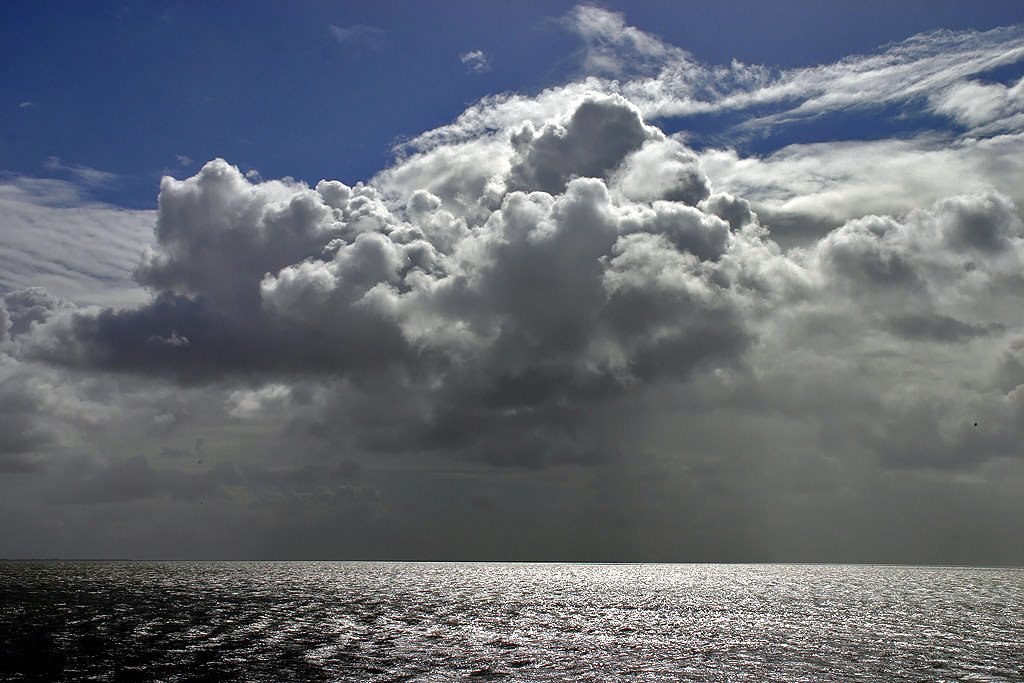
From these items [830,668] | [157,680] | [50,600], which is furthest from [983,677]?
[50,600]

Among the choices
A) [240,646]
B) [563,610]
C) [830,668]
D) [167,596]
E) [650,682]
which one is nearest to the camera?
[650,682]

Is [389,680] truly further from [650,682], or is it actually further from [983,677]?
[983,677]

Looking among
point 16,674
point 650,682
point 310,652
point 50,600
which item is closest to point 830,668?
point 650,682

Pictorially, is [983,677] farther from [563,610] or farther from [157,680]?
[563,610]

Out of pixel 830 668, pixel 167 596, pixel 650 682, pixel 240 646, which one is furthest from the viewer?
pixel 167 596

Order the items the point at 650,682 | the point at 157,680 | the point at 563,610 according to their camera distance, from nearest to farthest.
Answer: the point at 157,680
the point at 650,682
the point at 563,610

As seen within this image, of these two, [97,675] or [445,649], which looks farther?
[445,649]

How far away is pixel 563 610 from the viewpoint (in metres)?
168

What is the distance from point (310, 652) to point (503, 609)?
266 ft

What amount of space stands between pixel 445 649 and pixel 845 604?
133951 mm

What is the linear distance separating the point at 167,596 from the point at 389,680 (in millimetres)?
138634

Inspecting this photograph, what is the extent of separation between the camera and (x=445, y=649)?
9825 cm

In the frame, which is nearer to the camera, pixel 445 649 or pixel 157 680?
pixel 157 680

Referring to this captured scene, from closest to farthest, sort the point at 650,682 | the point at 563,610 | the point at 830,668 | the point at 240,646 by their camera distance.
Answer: the point at 650,682 → the point at 830,668 → the point at 240,646 → the point at 563,610
